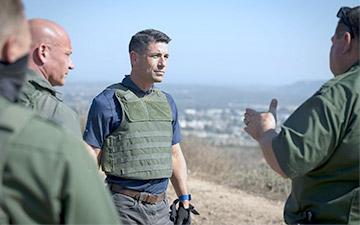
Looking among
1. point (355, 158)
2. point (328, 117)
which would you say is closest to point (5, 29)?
point (328, 117)

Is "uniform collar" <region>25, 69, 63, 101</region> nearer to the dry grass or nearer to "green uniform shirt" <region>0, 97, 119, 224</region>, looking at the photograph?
"green uniform shirt" <region>0, 97, 119, 224</region>

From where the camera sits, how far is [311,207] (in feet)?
8.00

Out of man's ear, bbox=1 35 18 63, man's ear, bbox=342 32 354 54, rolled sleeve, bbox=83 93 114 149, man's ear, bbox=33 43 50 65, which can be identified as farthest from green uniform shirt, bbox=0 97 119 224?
rolled sleeve, bbox=83 93 114 149

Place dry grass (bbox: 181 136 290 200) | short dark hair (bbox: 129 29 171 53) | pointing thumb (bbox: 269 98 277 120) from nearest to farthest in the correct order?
pointing thumb (bbox: 269 98 277 120) → short dark hair (bbox: 129 29 171 53) → dry grass (bbox: 181 136 290 200)

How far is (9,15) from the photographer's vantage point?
1349 millimetres

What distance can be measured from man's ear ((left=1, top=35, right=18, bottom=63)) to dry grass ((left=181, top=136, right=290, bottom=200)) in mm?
9136

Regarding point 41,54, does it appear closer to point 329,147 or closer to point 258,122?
point 258,122

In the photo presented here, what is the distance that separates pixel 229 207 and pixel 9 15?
7987 mm

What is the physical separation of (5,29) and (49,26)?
66.6 inches

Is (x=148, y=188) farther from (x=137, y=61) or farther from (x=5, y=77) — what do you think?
(x=5, y=77)

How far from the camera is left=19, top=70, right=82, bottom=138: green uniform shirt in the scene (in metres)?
2.65

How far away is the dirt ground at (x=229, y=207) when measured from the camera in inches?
327

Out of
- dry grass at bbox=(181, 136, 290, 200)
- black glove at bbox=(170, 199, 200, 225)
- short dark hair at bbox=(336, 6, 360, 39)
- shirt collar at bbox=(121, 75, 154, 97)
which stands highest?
short dark hair at bbox=(336, 6, 360, 39)

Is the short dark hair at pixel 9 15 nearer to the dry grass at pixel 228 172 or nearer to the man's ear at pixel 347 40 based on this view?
the man's ear at pixel 347 40
